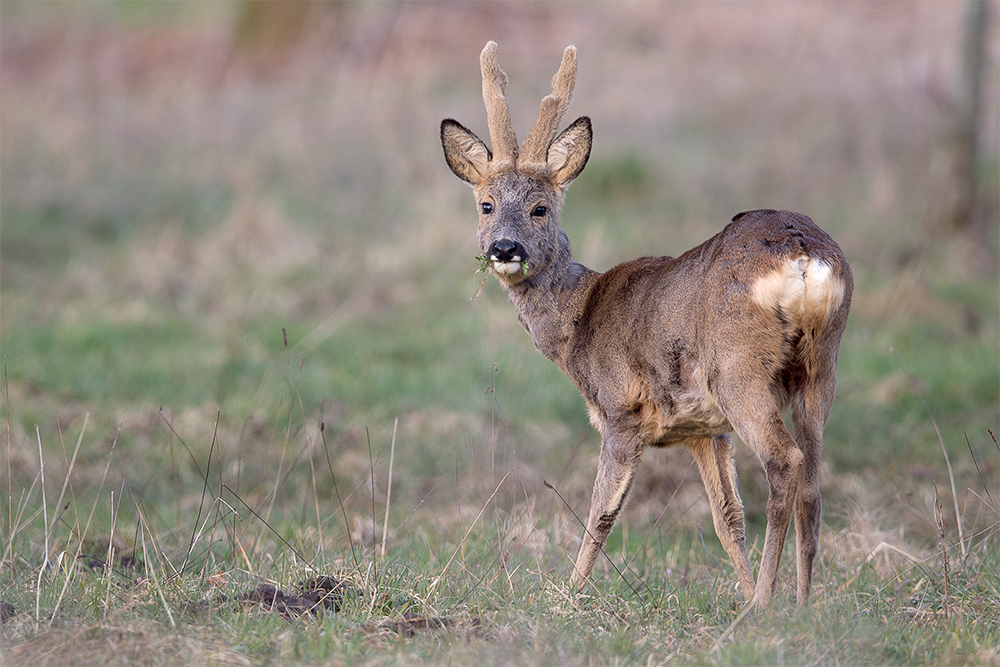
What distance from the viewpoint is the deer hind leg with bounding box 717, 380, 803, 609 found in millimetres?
3996

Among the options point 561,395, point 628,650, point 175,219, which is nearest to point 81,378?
point 561,395

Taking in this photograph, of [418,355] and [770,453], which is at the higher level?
[770,453]

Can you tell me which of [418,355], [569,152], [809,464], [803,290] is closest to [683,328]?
[803,290]

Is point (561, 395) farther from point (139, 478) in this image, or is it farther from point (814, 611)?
point (814, 611)

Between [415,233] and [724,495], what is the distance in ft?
23.0

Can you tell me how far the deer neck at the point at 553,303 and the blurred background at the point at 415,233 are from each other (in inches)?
24.3

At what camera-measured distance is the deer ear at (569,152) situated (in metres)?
5.32

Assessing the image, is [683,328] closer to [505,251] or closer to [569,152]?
[505,251]

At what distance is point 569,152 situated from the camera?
17.7ft

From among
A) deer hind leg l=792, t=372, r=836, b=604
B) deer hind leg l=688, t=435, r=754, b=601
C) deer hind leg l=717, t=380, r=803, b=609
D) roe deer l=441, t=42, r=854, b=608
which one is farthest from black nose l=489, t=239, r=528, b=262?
deer hind leg l=792, t=372, r=836, b=604

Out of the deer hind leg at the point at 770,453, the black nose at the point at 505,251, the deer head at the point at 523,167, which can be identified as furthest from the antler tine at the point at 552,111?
the deer hind leg at the point at 770,453

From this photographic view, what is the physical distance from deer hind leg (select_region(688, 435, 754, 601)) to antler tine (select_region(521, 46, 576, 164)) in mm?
1621

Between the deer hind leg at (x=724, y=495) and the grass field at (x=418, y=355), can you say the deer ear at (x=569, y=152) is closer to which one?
the grass field at (x=418, y=355)

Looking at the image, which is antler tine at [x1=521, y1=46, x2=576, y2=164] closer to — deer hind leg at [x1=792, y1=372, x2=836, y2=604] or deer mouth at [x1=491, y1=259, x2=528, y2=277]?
deer mouth at [x1=491, y1=259, x2=528, y2=277]
